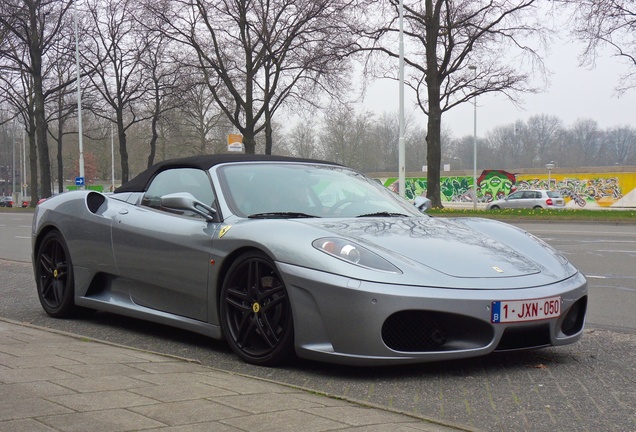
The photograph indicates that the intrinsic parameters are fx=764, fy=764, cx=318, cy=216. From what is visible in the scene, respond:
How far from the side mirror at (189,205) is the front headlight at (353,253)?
0.95 m

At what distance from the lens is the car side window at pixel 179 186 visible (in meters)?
5.12

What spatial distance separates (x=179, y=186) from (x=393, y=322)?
7.11 feet

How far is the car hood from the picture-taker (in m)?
4.13

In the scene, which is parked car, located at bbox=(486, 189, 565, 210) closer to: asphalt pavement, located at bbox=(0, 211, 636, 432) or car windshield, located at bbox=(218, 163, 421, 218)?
car windshield, located at bbox=(218, 163, 421, 218)

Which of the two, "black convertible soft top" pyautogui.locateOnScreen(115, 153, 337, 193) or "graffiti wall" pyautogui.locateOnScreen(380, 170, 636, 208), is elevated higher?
"black convertible soft top" pyautogui.locateOnScreen(115, 153, 337, 193)

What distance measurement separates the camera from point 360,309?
12.6ft

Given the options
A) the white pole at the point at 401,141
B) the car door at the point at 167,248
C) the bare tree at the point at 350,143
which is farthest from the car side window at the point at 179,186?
the bare tree at the point at 350,143

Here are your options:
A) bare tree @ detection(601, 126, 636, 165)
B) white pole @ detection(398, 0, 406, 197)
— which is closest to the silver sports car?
white pole @ detection(398, 0, 406, 197)

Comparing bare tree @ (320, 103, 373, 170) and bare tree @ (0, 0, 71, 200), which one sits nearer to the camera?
bare tree @ (0, 0, 71, 200)

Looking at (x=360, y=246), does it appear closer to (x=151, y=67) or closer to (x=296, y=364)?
(x=296, y=364)

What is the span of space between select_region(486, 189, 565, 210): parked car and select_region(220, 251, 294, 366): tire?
39.4 meters

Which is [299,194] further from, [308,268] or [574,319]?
[574,319]

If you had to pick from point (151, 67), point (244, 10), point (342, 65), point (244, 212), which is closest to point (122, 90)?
point (151, 67)

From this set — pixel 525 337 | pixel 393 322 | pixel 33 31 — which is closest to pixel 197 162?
pixel 393 322
